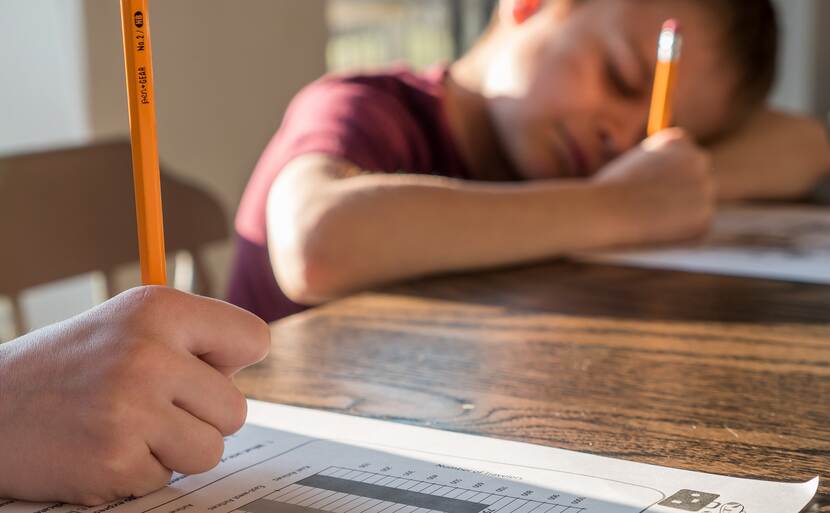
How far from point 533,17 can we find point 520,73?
9cm

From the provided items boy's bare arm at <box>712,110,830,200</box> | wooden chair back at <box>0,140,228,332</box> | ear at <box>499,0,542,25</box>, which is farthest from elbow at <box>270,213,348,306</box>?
boy's bare arm at <box>712,110,830,200</box>

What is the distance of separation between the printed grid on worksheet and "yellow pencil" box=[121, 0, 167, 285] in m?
0.08

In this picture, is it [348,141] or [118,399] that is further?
[348,141]

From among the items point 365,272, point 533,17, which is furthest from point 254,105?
point 365,272

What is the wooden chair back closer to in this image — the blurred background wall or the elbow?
the elbow

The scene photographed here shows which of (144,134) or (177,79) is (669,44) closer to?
(144,134)

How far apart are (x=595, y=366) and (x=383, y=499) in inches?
7.3

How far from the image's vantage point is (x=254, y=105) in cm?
186

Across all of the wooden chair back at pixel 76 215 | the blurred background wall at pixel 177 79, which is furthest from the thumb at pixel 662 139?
the blurred background wall at pixel 177 79

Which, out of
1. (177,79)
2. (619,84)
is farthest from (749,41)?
(177,79)

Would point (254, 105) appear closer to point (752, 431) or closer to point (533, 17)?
point (533, 17)

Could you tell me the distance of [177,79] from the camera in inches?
66.5

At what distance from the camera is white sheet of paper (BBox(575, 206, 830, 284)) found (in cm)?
67

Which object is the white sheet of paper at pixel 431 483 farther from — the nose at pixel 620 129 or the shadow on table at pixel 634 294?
the nose at pixel 620 129
